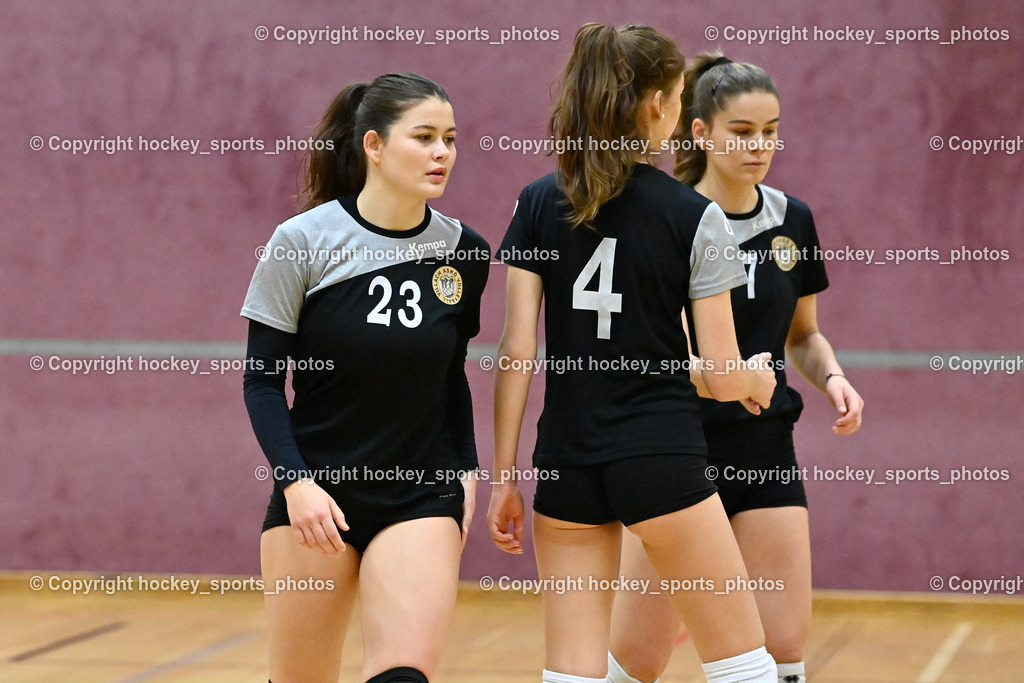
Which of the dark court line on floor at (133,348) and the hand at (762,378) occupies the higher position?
the dark court line on floor at (133,348)

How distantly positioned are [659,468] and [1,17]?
4.23 m

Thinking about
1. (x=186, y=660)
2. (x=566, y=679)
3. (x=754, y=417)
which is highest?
(x=754, y=417)

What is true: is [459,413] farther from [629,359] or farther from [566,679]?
[566,679]

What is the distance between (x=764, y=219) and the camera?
8.57ft

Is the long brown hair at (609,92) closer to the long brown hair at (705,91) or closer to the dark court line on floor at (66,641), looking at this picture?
the long brown hair at (705,91)

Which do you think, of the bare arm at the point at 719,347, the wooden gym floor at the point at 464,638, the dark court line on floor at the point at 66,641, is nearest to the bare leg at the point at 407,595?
the bare arm at the point at 719,347

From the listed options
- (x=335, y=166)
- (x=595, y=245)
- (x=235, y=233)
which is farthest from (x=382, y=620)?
(x=235, y=233)

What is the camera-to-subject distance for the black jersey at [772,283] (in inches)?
98.8

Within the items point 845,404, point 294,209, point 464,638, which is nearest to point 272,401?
point 845,404

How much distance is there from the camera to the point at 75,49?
4.90m

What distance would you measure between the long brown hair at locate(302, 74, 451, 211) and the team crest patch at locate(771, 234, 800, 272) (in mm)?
862

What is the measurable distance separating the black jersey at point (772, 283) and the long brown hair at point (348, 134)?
81 centimetres

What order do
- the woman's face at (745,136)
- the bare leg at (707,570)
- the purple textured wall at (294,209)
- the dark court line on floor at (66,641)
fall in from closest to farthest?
1. the bare leg at (707,570)
2. the woman's face at (745,136)
3. the dark court line on floor at (66,641)
4. the purple textured wall at (294,209)

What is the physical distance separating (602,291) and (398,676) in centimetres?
75
